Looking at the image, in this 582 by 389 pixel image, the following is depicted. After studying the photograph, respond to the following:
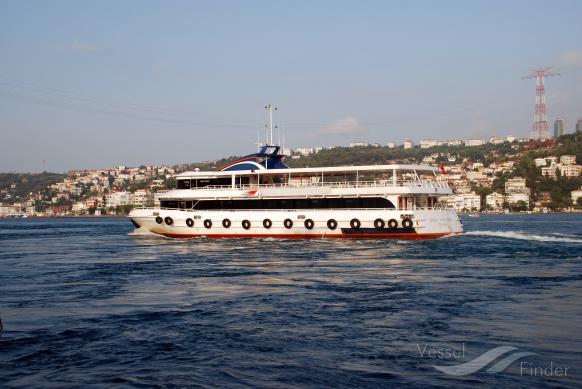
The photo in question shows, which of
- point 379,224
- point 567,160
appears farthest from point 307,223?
point 567,160

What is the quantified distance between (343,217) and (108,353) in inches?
1122

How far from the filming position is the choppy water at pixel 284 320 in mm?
10586

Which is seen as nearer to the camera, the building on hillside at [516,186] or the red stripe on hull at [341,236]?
the red stripe on hull at [341,236]

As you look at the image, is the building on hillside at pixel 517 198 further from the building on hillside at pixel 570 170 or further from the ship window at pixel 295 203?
the ship window at pixel 295 203

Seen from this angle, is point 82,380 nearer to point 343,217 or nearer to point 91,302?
point 91,302

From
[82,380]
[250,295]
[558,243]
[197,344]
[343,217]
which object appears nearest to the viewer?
[82,380]

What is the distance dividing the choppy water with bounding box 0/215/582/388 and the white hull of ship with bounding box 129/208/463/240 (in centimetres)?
972

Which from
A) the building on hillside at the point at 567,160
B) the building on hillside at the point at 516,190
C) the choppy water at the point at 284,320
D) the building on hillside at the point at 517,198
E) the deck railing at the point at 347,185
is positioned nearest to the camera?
the choppy water at the point at 284,320

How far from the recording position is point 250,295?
61.7 ft

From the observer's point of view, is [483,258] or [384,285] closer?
[384,285]

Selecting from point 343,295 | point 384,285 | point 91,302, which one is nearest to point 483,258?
point 384,285

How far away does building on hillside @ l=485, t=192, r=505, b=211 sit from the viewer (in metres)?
165

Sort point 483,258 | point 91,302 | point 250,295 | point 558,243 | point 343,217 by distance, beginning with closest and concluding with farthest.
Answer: point 91,302, point 250,295, point 483,258, point 558,243, point 343,217

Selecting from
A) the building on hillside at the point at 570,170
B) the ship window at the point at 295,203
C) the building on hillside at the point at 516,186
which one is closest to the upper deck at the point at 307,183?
the ship window at the point at 295,203
